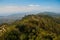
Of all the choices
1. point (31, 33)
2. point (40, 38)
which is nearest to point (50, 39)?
point (40, 38)

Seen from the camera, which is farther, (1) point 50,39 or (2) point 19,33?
(2) point 19,33

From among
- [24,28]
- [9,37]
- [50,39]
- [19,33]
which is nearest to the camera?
[50,39]

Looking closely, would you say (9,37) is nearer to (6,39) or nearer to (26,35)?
(6,39)

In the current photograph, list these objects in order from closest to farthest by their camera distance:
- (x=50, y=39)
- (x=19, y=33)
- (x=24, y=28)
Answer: (x=50, y=39), (x=19, y=33), (x=24, y=28)

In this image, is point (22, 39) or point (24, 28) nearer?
point (22, 39)

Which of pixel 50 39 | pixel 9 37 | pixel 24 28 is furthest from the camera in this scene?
pixel 24 28

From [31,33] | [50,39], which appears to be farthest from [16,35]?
[50,39]

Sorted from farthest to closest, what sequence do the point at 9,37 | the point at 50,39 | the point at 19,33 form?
the point at 19,33
the point at 9,37
the point at 50,39

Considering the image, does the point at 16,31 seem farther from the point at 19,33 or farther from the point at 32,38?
the point at 32,38

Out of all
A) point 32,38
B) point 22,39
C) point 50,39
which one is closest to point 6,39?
point 22,39
